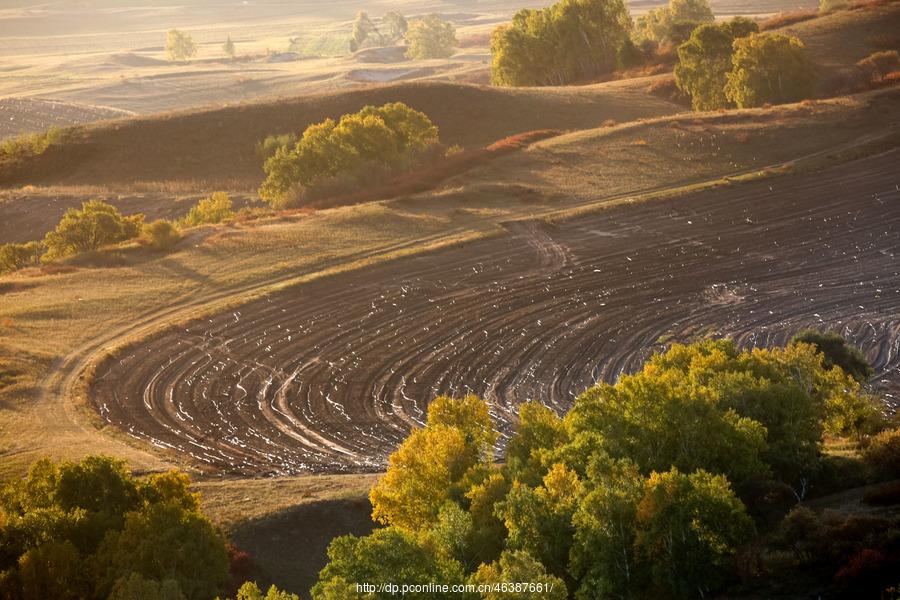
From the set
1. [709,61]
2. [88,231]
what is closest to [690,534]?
[88,231]

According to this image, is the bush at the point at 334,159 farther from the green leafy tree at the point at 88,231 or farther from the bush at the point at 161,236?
the bush at the point at 161,236

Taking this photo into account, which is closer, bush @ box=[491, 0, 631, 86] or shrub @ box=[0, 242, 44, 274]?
shrub @ box=[0, 242, 44, 274]

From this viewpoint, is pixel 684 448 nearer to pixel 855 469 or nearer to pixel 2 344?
pixel 855 469

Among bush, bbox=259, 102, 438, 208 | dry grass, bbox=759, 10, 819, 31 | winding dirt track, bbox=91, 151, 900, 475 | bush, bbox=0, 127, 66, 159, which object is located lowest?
winding dirt track, bbox=91, 151, 900, 475

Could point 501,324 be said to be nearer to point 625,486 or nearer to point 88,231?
point 625,486

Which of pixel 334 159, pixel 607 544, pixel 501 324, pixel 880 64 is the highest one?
pixel 880 64

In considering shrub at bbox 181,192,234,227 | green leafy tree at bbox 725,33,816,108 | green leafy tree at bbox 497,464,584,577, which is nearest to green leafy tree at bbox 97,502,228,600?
green leafy tree at bbox 497,464,584,577

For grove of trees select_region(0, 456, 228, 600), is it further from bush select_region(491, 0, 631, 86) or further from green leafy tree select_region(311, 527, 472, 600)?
bush select_region(491, 0, 631, 86)

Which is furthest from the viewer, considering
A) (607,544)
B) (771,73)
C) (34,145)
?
(34,145)
